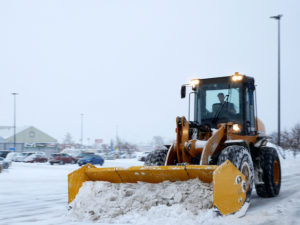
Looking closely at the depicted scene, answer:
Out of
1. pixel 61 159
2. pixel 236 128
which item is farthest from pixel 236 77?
pixel 61 159

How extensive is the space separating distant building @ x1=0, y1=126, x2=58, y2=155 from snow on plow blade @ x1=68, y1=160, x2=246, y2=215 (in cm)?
6830

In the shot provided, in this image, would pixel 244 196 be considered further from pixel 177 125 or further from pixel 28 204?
pixel 28 204

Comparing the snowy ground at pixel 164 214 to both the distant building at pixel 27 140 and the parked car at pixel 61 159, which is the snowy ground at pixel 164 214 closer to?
the parked car at pixel 61 159

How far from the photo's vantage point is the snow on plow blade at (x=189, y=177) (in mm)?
6059

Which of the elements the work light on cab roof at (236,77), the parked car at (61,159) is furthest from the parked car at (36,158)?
the work light on cab roof at (236,77)

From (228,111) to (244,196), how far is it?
2.50 m

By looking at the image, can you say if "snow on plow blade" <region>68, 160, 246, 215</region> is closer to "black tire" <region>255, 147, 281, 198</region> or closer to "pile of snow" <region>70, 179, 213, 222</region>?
"pile of snow" <region>70, 179, 213, 222</region>

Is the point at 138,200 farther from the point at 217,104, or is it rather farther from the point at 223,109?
the point at 217,104

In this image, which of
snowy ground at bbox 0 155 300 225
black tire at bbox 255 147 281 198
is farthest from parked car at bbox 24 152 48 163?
black tire at bbox 255 147 281 198

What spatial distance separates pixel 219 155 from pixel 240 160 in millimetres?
444

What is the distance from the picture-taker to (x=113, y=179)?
7.45 meters

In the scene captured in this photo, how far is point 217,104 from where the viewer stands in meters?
8.97

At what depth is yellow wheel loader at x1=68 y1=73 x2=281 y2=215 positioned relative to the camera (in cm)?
640

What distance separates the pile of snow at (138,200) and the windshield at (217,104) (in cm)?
255
